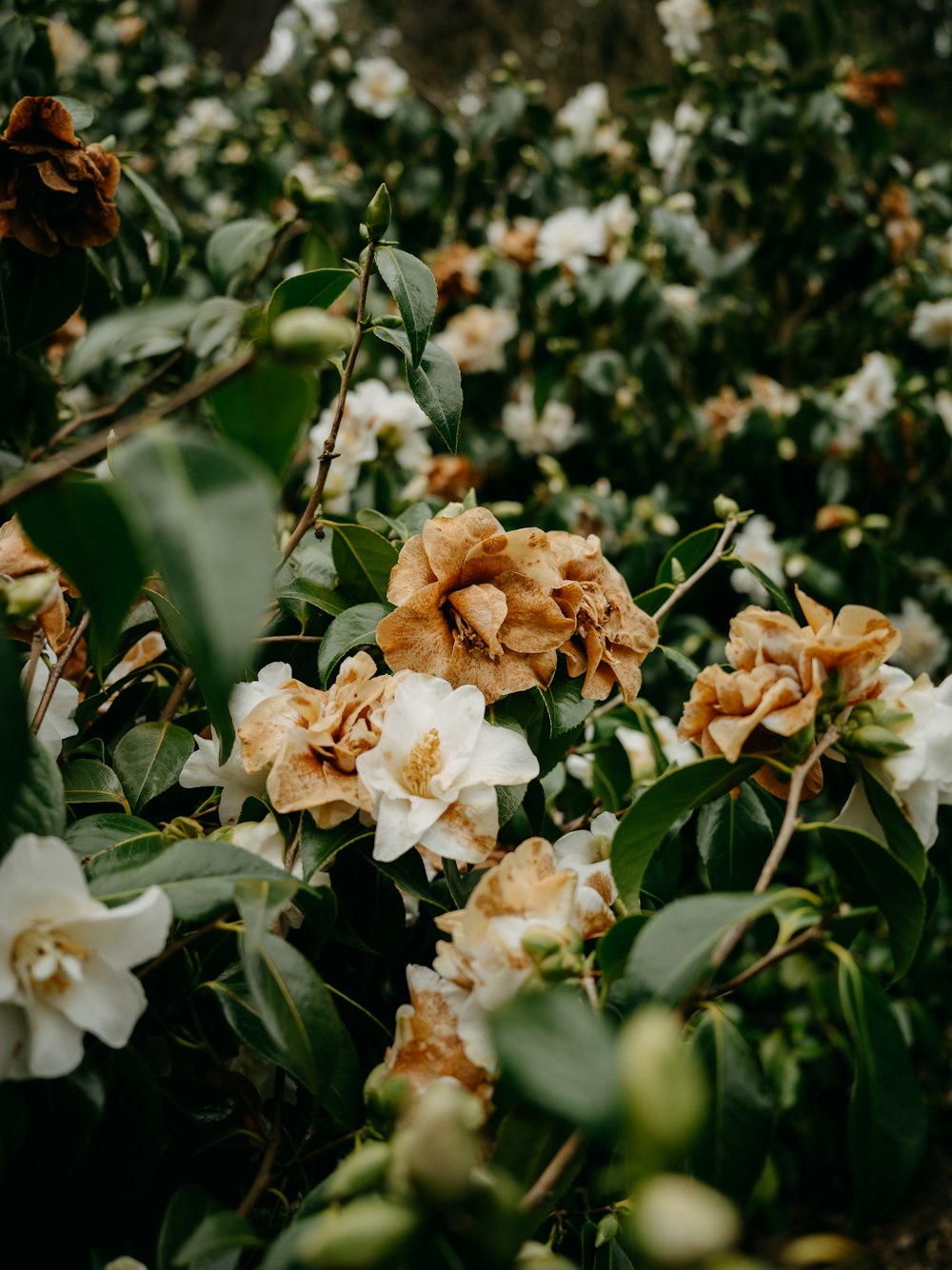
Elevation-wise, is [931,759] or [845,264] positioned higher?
[931,759]

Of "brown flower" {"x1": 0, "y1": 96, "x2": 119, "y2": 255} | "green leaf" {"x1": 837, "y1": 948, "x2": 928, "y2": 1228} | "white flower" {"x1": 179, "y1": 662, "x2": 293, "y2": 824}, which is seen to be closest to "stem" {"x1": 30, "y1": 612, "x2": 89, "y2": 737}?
"white flower" {"x1": 179, "y1": 662, "x2": 293, "y2": 824}

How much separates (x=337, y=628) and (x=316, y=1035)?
0.32 m

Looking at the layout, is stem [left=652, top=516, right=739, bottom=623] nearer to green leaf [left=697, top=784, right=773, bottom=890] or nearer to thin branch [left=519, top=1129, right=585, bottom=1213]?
green leaf [left=697, top=784, right=773, bottom=890]

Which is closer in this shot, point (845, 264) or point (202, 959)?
point (202, 959)

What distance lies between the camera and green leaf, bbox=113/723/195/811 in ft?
2.51

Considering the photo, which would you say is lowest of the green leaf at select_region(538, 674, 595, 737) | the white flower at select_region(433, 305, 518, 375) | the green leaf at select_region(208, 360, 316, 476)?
the white flower at select_region(433, 305, 518, 375)

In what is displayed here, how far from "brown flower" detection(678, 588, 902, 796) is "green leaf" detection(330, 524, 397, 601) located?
30 centimetres

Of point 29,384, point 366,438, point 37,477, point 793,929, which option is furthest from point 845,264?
point 37,477

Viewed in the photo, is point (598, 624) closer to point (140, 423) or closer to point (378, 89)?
point (140, 423)

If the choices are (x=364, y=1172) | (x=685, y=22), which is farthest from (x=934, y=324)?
(x=364, y=1172)

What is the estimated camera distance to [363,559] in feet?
2.77

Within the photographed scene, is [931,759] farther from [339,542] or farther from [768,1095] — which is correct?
[339,542]

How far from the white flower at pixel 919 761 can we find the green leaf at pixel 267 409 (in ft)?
1.46

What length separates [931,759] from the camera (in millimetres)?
659
